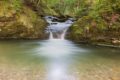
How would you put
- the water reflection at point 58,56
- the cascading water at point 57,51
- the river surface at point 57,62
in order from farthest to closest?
the cascading water at point 57,51, the water reflection at point 58,56, the river surface at point 57,62

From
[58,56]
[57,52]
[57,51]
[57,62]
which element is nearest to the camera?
[57,62]

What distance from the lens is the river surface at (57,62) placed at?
8383 mm

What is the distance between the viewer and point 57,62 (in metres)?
10.7

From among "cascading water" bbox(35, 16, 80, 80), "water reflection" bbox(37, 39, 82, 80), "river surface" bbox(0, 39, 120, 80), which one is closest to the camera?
"river surface" bbox(0, 39, 120, 80)

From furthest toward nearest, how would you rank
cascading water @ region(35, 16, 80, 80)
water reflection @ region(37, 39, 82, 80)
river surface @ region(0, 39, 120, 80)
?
cascading water @ region(35, 16, 80, 80) → water reflection @ region(37, 39, 82, 80) → river surface @ region(0, 39, 120, 80)

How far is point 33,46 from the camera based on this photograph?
14695mm

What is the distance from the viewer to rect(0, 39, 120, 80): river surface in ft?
27.5

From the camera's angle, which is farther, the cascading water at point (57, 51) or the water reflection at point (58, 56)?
the cascading water at point (57, 51)

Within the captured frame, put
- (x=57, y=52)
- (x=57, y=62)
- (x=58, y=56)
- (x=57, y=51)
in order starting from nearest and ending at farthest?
(x=57, y=62), (x=58, y=56), (x=57, y=52), (x=57, y=51)

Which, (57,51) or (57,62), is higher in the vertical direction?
(57,51)

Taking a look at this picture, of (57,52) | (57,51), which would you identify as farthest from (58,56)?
(57,51)

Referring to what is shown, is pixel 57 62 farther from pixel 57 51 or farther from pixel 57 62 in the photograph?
pixel 57 51

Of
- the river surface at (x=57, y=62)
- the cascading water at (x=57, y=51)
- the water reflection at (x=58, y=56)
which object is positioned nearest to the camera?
the river surface at (x=57, y=62)

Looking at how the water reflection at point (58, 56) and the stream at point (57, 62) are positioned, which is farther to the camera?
the water reflection at point (58, 56)
